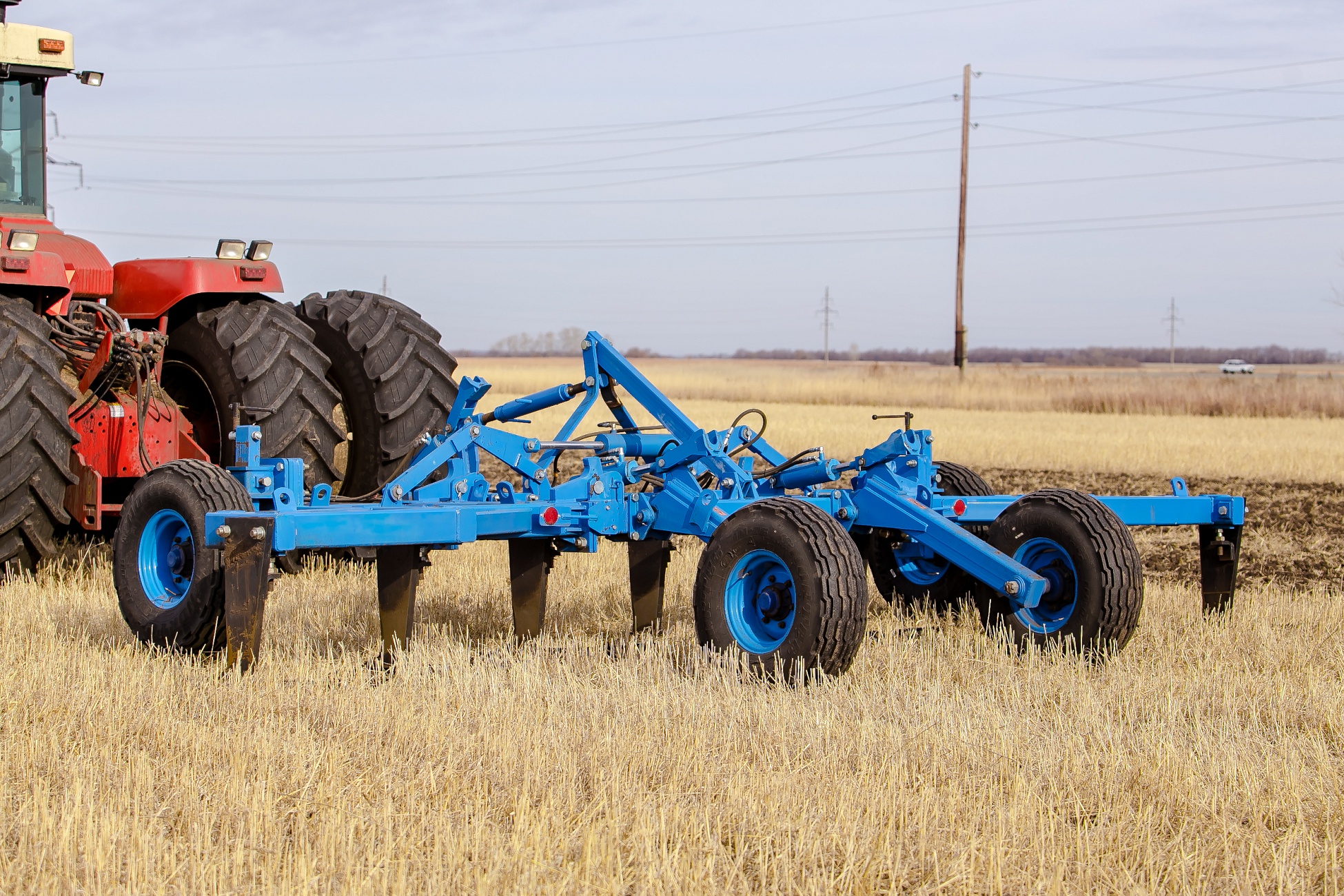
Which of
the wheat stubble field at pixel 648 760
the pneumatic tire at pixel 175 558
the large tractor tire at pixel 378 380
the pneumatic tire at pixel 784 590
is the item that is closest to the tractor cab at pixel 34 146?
the large tractor tire at pixel 378 380

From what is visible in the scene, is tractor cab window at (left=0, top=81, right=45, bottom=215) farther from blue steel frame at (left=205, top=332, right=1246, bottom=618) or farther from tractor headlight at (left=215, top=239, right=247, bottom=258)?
blue steel frame at (left=205, top=332, right=1246, bottom=618)

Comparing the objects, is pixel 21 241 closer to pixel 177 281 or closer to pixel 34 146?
pixel 177 281

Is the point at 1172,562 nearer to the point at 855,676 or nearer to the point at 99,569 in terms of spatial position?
the point at 855,676

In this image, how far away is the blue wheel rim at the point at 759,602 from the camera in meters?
5.39

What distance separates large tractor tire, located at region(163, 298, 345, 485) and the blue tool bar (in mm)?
3299

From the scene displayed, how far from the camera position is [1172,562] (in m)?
9.50

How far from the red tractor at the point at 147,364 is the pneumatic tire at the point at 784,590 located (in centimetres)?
265

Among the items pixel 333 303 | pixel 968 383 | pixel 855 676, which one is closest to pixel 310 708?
pixel 855 676

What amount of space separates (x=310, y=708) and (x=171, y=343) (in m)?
3.43

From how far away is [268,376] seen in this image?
7199mm

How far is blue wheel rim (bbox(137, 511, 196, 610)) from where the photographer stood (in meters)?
5.60

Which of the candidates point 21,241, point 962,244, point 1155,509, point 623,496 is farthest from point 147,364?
point 962,244

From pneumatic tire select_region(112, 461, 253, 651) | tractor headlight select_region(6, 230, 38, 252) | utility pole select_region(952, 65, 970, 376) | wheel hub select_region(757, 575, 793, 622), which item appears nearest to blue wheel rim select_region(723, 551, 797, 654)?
wheel hub select_region(757, 575, 793, 622)

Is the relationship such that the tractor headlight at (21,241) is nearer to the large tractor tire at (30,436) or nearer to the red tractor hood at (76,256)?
the large tractor tire at (30,436)
